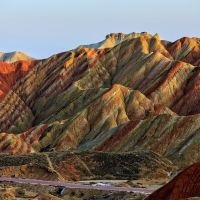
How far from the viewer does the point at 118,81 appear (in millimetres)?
154750

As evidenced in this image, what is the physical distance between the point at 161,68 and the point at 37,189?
9887cm

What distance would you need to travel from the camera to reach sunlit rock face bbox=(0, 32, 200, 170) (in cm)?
10100

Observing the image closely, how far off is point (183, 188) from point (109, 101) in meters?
105

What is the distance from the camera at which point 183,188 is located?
2517 centimetres

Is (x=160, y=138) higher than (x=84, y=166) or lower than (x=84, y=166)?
lower

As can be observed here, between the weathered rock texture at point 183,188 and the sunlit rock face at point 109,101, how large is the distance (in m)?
60.8

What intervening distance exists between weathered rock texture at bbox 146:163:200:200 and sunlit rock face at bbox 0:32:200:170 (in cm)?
6077

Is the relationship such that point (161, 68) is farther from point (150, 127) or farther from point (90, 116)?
point (150, 127)

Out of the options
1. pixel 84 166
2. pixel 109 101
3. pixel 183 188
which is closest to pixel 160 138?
pixel 84 166

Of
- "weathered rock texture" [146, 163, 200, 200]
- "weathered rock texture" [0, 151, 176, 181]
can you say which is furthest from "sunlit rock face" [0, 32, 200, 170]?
"weathered rock texture" [146, 163, 200, 200]

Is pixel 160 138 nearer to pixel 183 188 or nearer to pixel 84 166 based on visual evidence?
pixel 84 166

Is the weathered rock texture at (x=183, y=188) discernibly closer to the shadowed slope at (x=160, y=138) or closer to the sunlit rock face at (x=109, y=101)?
the shadowed slope at (x=160, y=138)

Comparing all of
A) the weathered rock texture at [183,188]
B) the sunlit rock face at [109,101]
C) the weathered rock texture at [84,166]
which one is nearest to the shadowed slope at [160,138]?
the sunlit rock face at [109,101]

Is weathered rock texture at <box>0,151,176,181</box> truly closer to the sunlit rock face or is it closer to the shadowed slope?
the shadowed slope
